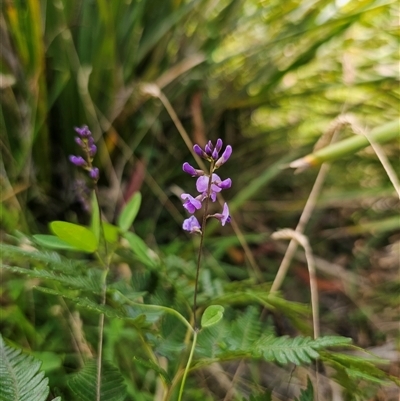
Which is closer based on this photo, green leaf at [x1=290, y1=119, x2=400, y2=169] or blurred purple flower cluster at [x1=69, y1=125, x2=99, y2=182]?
blurred purple flower cluster at [x1=69, y1=125, x2=99, y2=182]

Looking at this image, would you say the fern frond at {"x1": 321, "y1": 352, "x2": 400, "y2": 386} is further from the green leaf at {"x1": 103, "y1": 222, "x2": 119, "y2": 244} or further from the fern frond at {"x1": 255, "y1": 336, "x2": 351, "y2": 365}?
the green leaf at {"x1": 103, "y1": 222, "x2": 119, "y2": 244}

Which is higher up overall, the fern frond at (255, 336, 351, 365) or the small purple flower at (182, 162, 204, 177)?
the small purple flower at (182, 162, 204, 177)

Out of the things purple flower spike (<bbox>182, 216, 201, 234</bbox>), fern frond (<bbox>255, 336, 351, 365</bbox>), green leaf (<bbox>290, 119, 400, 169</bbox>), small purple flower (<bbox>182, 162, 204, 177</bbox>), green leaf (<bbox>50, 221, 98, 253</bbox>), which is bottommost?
fern frond (<bbox>255, 336, 351, 365</bbox>)

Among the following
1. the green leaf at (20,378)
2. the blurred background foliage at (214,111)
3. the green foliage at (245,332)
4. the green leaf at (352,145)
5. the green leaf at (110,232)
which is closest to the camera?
the green leaf at (20,378)

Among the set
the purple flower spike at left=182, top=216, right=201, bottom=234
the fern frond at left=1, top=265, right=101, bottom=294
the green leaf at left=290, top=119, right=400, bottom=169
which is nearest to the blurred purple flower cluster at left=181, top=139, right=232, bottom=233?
the purple flower spike at left=182, top=216, right=201, bottom=234

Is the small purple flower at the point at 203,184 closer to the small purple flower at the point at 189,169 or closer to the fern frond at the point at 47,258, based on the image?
the small purple flower at the point at 189,169

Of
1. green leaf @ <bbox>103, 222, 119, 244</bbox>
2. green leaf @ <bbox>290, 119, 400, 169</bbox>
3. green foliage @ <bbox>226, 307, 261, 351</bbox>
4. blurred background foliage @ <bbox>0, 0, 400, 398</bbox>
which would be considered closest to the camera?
green foliage @ <bbox>226, 307, 261, 351</bbox>

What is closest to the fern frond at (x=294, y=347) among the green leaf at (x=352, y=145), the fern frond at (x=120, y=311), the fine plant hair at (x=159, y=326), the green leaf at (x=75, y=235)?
the fine plant hair at (x=159, y=326)

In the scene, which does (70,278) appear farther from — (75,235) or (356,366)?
(356,366)
